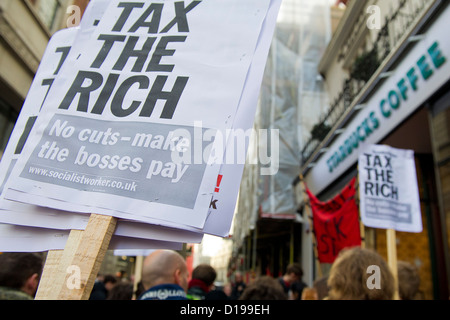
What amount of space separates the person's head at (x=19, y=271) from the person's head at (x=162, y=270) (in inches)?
31.8

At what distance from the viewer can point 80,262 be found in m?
1.33

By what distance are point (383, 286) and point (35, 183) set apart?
76.5 inches

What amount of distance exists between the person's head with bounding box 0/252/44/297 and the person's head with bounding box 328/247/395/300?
2099mm

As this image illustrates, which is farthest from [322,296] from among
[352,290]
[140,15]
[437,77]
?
[437,77]

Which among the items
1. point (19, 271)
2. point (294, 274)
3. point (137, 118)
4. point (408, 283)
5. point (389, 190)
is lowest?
point (19, 271)

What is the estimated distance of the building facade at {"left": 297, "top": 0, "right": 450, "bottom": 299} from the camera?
5.05 metres

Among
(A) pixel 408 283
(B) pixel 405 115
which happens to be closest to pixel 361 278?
(A) pixel 408 283

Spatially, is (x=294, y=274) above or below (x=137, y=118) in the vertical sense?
below

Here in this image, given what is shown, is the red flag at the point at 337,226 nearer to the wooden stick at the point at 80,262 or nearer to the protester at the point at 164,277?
the protester at the point at 164,277

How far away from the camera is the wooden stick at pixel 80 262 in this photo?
1263 mm

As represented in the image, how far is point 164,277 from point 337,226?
3.64m

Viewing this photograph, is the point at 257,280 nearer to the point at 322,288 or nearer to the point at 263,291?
the point at 263,291

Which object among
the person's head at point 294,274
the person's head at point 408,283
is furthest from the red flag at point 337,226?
the person's head at point 408,283
